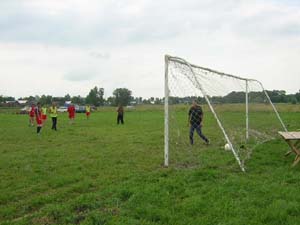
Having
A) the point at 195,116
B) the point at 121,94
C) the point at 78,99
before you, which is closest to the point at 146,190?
the point at 195,116

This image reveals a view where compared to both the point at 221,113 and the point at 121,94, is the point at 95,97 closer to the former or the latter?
the point at 121,94

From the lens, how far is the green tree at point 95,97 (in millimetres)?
117750

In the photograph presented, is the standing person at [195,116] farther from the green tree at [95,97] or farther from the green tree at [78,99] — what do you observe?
the green tree at [78,99]

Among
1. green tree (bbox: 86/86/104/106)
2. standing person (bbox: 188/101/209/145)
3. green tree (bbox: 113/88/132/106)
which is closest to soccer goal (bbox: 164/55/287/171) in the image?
standing person (bbox: 188/101/209/145)

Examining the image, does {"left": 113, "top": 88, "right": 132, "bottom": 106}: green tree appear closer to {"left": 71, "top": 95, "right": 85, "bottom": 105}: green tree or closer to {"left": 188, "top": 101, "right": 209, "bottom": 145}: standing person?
{"left": 71, "top": 95, "right": 85, "bottom": 105}: green tree

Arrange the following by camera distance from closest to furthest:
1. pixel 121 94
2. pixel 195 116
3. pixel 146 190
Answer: pixel 146 190, pixel 195 116, pixel 121 94

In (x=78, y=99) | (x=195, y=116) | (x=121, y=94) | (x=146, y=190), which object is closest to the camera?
(x=146, y=190)

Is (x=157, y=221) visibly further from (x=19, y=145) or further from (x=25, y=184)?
(x=19, y=145)

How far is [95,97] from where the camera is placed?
11988 cm

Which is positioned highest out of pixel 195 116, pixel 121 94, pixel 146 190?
pixel 121 94

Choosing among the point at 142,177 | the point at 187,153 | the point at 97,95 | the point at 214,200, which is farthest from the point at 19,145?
the point at 97,95

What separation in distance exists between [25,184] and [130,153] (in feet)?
14.5

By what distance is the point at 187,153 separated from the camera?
10.8 meters

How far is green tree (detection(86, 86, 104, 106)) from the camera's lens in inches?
4636
